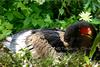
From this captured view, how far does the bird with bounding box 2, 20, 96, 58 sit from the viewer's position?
411 centimetres

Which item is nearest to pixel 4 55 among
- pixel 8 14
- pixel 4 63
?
pixel 4 63

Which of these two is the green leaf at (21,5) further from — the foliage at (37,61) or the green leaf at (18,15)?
the foliage at (37,61)

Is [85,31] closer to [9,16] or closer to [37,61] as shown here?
[37,61]

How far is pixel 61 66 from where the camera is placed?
352cm

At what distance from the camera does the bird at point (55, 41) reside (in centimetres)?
411

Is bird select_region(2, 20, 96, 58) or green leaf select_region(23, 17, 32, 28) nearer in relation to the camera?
bird select_region(2, 20, 96, 58)

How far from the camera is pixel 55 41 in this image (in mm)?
4297

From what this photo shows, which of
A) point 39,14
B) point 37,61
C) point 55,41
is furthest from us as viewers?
point 39,14

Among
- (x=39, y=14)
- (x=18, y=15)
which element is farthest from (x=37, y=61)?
(x=39, y=14)

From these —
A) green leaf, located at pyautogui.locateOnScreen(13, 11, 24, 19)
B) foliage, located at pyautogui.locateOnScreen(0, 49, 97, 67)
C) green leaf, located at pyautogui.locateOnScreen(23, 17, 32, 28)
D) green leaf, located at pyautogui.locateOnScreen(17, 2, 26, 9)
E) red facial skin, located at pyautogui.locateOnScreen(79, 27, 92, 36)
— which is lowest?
green leaf, located at pyautogui.locateOnScreen(23, 17, 32, 28)

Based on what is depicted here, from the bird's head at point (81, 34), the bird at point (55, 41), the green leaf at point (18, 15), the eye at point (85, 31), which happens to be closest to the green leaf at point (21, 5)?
the green leaf at point (18, 15)

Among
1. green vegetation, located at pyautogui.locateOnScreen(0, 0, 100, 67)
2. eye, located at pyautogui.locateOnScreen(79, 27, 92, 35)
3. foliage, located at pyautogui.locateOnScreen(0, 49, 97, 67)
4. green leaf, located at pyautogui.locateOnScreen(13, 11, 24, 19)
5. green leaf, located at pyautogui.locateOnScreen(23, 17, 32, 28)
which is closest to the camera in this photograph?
foliage, located at pyautogui.locateOnScreen(0, 49, 97, 67)

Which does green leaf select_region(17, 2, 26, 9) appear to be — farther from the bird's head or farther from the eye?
the eye

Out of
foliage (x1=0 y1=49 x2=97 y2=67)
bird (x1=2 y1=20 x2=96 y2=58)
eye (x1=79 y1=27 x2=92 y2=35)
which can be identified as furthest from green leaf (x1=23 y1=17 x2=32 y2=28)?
foliage (x1=0 y1=49 x2=97 y2=67)
